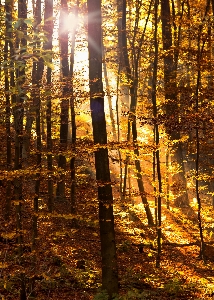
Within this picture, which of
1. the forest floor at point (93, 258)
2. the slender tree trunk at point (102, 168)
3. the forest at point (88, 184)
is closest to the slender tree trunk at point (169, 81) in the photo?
Answer: the forest at point (88, 184)

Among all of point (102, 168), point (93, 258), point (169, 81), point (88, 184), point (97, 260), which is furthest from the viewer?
point (169, 81)

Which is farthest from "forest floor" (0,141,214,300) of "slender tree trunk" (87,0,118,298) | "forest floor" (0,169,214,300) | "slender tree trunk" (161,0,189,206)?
"slender tree trunk" (161,0,189,206)

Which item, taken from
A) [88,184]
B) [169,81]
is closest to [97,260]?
[88,184]

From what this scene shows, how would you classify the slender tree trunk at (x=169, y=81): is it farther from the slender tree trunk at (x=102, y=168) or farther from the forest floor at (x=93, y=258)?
the slender tree trunk at (x=102, y=168)

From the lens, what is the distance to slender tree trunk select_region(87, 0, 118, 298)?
8.76 m

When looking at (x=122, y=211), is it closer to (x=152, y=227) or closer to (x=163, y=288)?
(x=152, y=227)

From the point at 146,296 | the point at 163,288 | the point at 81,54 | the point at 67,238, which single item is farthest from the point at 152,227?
the point at 81,54

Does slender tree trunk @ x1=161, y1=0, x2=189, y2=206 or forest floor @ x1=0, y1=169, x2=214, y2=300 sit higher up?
slender tree trunk @ x1=161, y1=0, x2=189, y2=206

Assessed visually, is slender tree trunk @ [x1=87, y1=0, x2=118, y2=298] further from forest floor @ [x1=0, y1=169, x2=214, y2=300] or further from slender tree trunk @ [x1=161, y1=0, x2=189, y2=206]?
slender tree trunk @ [x1=161, y1=0, x2=189, y2=206]

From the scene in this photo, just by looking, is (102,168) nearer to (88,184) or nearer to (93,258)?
(93,258)

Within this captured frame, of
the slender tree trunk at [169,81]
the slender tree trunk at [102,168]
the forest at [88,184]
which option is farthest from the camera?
the slender tree trunk at [169,81]

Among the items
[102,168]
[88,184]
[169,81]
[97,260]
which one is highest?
[169,81]

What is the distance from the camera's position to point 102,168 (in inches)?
348

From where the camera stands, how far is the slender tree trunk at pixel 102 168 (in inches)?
345
